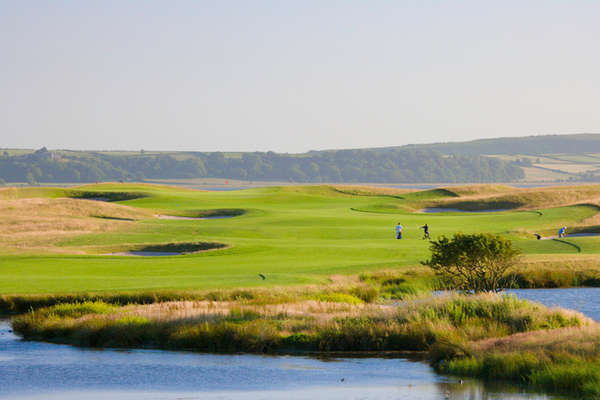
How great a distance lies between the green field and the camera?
123 feet

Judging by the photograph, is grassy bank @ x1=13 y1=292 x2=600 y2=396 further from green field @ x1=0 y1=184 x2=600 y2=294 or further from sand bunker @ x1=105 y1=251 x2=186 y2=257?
sand bunker @ x1=105 y1=251 x2=186 y2=257

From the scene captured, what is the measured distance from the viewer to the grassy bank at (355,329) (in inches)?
872

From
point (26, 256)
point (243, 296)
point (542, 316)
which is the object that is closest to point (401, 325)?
point (542, 316)

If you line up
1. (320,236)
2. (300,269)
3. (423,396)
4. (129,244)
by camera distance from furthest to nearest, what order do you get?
1. (320,236)
2. (129,244)
3. (300,269)
4. (423,396)

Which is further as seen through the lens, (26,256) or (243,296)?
(26,256)

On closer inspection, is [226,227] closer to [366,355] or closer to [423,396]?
[366,355]

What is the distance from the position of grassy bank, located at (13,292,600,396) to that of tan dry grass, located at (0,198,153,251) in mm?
23866

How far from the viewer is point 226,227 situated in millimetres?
64625

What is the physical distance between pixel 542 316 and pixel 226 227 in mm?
40571

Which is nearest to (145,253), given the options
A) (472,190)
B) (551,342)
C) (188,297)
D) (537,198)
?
(188,297)

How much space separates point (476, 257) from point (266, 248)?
1901 cm

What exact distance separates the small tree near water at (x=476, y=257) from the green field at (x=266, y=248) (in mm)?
5983

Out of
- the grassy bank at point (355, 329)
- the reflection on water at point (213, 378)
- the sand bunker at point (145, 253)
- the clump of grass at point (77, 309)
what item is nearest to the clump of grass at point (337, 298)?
the grassy bank at point (355, 329)

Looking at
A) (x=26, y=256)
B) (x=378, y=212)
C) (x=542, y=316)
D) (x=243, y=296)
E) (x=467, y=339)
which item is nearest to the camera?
(x=467, y=339)
